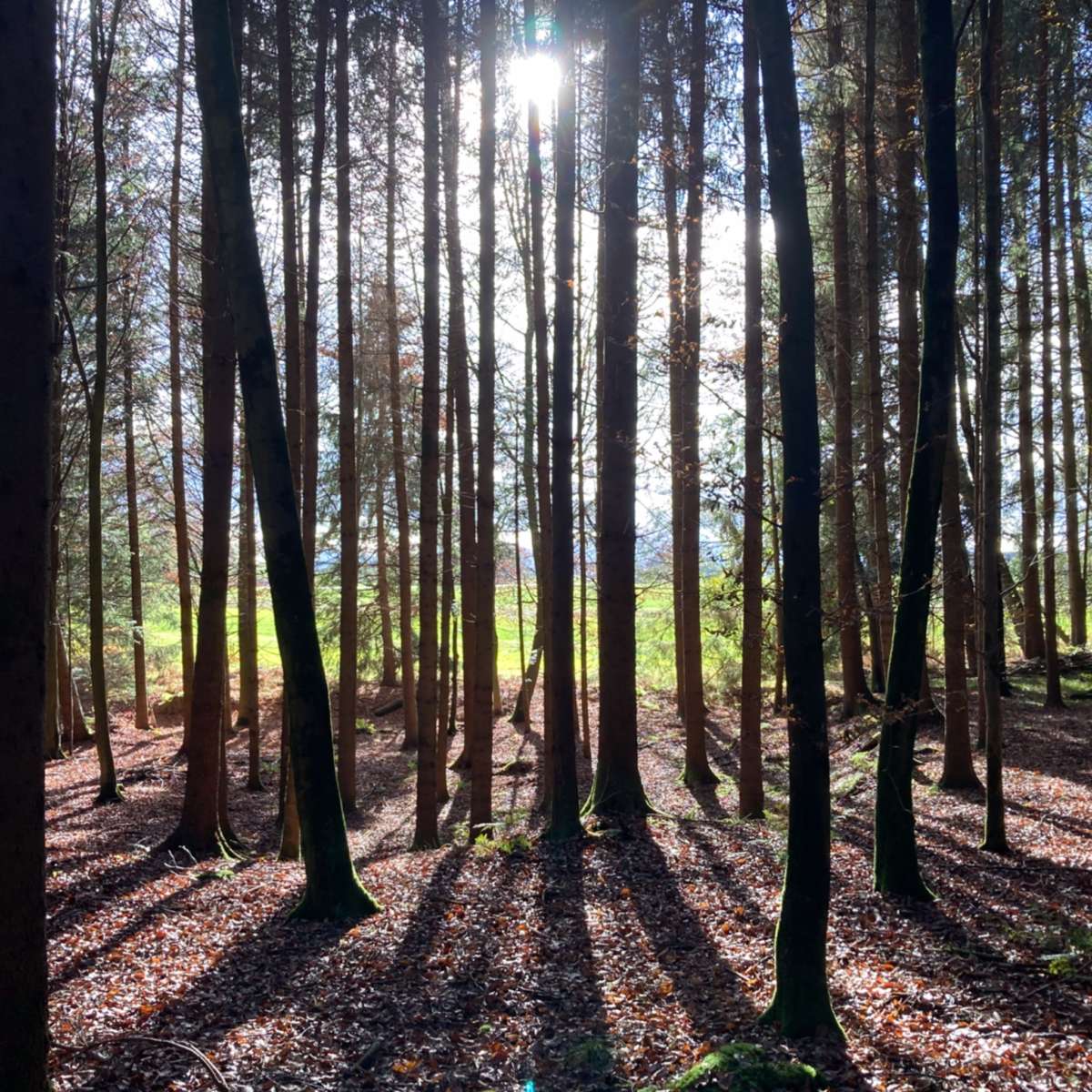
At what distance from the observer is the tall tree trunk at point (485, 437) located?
1027cm

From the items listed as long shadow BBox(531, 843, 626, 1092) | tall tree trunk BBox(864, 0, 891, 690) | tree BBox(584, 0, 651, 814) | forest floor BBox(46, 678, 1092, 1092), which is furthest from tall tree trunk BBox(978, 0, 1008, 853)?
long shadow BBox(531, 843, 626, 1092)

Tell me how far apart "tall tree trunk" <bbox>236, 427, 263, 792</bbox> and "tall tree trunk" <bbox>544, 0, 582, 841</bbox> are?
Answer: 7794 millimetres

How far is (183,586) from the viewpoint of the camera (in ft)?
47.5

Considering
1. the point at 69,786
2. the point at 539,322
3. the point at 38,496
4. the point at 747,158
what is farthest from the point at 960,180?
the point at 69,786

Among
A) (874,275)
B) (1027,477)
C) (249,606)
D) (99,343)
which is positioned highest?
(874,275)

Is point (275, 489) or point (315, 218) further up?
point (315, 218)

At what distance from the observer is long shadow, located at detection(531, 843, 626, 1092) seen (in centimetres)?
467

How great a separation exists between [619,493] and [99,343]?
7157 mm

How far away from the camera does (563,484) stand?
9336 millimetres

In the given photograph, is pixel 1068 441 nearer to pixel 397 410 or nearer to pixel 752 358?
pixel 752 358

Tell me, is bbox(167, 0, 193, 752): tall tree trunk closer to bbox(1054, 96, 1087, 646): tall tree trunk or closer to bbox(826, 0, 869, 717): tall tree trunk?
bbox(826, 0, 869, 717): tall tree trunk

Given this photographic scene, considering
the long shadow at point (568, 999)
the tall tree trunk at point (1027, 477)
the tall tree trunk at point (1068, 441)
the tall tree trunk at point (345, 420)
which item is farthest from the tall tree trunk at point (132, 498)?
the tall tree trunk at point (1068, 441)

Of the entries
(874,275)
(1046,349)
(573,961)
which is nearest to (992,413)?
(874,275)

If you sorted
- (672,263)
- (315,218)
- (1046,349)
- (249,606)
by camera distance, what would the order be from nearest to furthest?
(315,218) → (672,263) → (1046,349) → (249,606)
